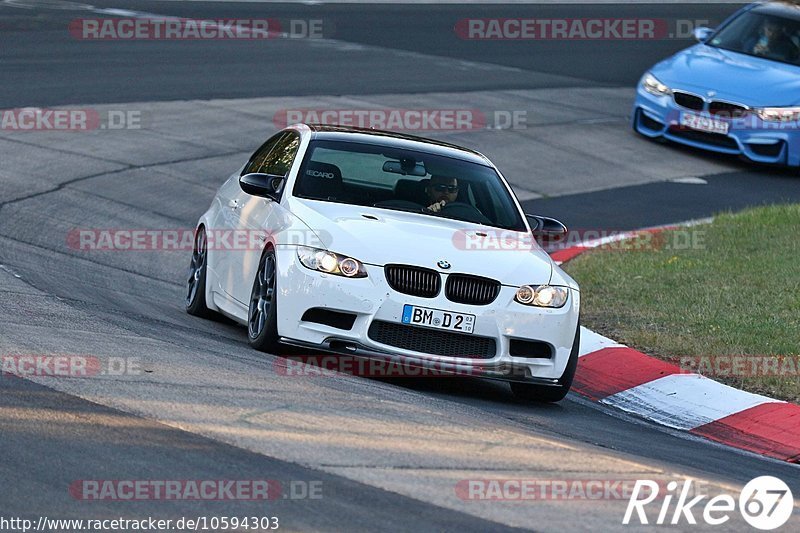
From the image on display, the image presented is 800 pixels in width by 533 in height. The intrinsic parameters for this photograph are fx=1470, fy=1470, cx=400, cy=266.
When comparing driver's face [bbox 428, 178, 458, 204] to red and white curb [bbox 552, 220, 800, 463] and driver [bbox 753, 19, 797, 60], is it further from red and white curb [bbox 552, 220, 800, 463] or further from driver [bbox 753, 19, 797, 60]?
driver [bbox 753, 19, 797, 60]

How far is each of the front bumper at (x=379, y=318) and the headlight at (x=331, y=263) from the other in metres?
0.04

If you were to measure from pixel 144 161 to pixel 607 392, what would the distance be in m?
8.01

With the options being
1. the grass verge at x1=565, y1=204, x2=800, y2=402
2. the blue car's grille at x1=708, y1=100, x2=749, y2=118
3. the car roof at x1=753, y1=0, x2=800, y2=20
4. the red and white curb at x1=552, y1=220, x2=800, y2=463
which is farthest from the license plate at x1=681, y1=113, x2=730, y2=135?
the red and white curb at x1=552, y1=220, x2=800, y2=463

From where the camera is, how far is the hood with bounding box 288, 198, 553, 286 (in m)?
8.76

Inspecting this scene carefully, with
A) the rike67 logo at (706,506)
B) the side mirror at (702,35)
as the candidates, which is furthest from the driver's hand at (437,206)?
the side mirror at (702,35)

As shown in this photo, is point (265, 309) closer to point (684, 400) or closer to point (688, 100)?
point (684, 400)

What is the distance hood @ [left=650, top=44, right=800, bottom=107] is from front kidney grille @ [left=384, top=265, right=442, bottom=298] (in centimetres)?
1156

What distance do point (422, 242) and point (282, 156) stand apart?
1951mm

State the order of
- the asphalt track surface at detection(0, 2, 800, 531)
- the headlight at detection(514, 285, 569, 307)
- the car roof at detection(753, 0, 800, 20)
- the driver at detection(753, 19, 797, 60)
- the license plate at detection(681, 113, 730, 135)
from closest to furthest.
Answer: the asphalt track surface at detection(0, 2, 800, 531), the headlight at detection(514, 285, 569, 307), the license plate at detection(681, 113, 730, 135), the driver at detection(753, 19, 797, 60), the car roof at detection(753, 0, 800, 20)

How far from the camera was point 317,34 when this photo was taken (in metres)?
27.1

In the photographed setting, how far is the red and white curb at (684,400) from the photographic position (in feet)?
29.6

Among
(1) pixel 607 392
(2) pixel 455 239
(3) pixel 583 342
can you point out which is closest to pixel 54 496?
(2) pixel 455 239

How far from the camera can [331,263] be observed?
8719 millimetres

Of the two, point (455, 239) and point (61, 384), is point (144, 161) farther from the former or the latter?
point (61, 384)
